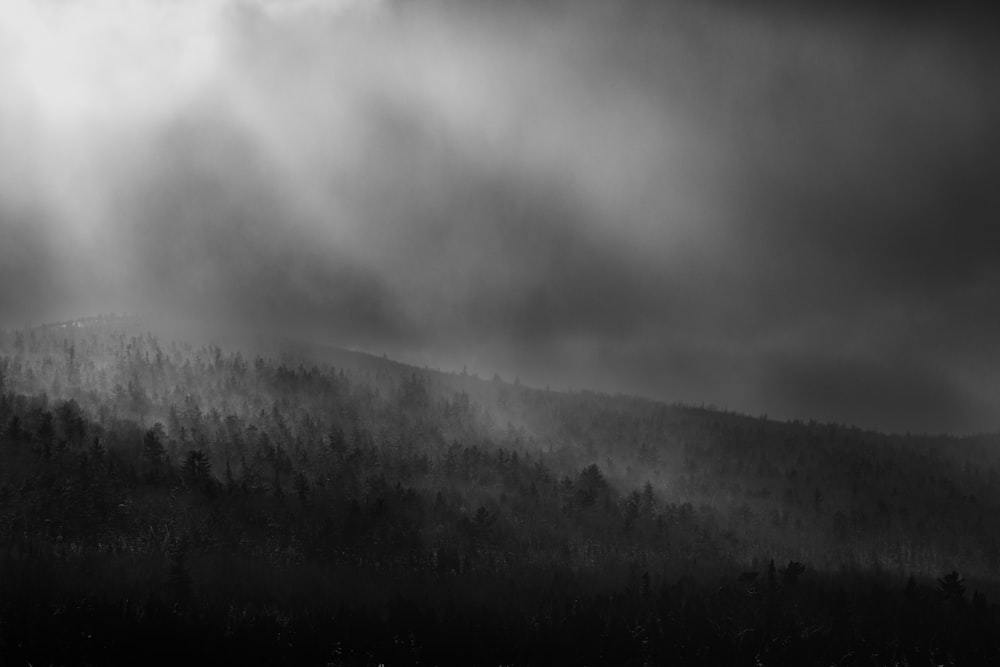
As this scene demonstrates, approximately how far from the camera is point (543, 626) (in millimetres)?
165125

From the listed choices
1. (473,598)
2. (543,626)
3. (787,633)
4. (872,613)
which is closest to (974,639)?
(872,613)

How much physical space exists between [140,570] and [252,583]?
70.2 feet

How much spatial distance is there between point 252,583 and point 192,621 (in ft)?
146

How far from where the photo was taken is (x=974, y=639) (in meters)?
177

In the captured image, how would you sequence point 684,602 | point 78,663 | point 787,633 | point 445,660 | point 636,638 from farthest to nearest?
point 684,602 < point 787,633 < point 636,638 < point 445,660 < point 78,663

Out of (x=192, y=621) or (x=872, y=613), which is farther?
(x=872, y=613)

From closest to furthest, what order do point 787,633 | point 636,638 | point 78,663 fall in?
1. point 78,663
2. point 636,638
3. point 787,633

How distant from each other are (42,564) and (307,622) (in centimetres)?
6782

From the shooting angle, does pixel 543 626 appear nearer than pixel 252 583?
Yes

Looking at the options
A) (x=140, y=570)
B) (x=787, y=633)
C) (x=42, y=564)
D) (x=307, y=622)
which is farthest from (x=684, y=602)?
(x=42, y=564)

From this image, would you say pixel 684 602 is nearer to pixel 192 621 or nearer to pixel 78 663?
pixel 192 621

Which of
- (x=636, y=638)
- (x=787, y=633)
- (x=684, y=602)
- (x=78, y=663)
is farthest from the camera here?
(x=684, y=602)

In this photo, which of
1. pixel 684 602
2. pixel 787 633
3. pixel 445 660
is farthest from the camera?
pixel 684 602

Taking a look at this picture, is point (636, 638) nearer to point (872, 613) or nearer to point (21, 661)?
point (872, 613)
